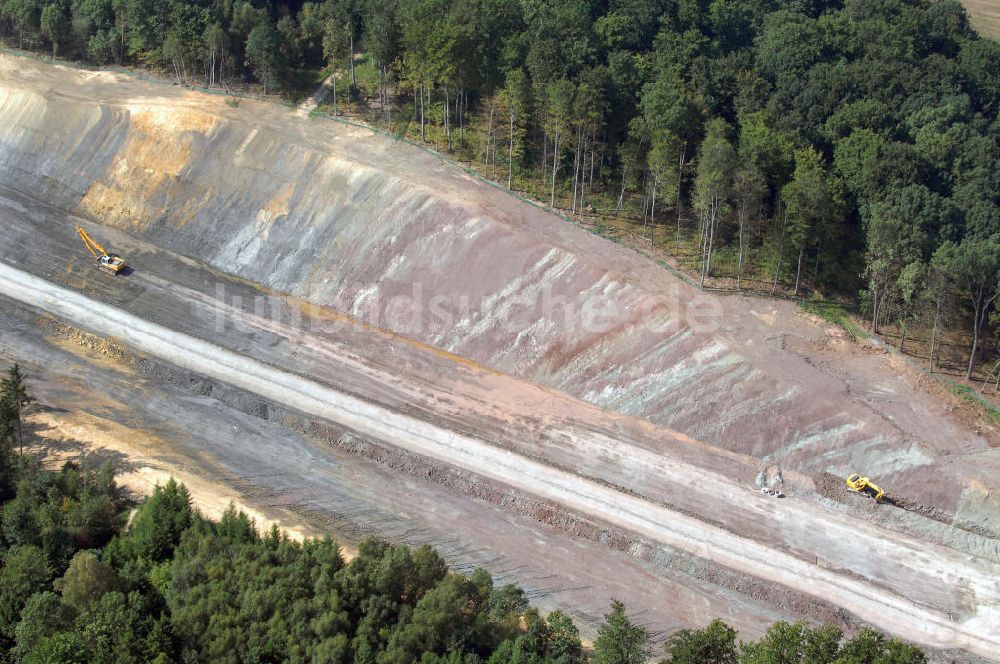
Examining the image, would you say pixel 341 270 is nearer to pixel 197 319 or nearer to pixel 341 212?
pixel 341 212

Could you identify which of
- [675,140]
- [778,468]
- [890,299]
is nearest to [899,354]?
[890,299]

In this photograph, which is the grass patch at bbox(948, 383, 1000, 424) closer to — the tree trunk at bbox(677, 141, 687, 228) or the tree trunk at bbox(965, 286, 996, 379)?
the tree trunk at bbox(965, 286, 996, 379)

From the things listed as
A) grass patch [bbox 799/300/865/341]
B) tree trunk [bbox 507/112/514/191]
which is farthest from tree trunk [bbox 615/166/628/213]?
grass patch [bbox 799/300/865/341]

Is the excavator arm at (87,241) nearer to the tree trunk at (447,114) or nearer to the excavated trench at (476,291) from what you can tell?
the excavated trench at (476,291)

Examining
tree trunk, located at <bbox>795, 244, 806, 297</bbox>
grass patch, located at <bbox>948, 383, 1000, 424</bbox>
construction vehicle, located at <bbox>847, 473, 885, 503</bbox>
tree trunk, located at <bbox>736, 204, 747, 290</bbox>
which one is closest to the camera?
construction vehicle, located at <bbox>847, 473, 885, 503</bbox>

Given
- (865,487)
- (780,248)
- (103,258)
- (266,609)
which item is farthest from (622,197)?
(266,609)

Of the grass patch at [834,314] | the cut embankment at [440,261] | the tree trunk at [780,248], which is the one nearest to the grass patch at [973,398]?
the cut embankment at [440,261]
